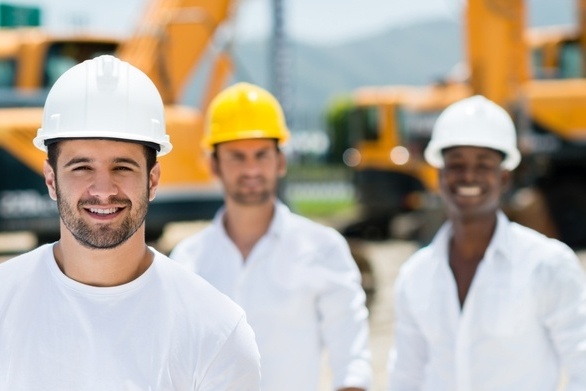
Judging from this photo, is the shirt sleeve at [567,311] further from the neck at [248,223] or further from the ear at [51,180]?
the ear at [51,180]

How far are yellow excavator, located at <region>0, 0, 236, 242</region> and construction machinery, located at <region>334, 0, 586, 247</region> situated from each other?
3571 millimetres

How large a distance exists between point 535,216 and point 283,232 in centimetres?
1120

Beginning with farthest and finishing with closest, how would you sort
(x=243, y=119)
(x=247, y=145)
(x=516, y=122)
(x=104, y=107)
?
(x=516, y=122) < (x=243, y=119) < (x=247, y=145) < (x=104, y=107)

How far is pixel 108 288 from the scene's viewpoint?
2.15m

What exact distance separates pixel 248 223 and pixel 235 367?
1.80 m

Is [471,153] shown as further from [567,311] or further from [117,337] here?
[117,337]

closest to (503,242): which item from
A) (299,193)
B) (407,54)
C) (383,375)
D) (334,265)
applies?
(334,265)

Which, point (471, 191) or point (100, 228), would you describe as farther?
point (471, 191)

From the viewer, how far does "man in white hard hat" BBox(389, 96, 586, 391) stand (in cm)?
322

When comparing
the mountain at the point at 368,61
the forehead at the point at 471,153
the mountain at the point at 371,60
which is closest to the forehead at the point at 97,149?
the forehead at the point at 471,153

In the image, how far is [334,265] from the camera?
12.6 ft

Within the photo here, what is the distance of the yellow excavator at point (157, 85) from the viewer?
10164 millimetres

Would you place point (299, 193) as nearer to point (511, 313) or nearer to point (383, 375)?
point (383, 375)

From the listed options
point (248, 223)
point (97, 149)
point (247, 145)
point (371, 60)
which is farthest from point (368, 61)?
point (97, 149)
